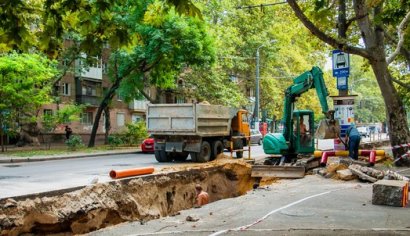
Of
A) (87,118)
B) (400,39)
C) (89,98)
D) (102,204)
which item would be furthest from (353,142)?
(87,118)

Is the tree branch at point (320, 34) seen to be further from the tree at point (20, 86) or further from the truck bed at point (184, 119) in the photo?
the tree at point (20, 86)

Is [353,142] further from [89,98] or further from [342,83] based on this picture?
[89,98]

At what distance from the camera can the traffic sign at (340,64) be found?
16750mm

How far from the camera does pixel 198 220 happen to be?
7984 mm

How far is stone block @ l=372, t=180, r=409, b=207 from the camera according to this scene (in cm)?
882

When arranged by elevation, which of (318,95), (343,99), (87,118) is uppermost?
(87,118)

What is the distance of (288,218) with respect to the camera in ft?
25.9

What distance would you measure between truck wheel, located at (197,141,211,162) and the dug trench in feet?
12.0

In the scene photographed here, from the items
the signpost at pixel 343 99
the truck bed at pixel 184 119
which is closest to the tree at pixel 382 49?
the signpost at pixel 343 99

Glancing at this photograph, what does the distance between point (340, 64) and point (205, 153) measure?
642 cm

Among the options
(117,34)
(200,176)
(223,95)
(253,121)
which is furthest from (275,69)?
(117,34)

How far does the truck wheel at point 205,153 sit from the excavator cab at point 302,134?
11.7 ft

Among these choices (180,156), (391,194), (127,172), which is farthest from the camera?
(180,156)

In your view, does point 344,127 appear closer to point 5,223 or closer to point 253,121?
point 5,223
